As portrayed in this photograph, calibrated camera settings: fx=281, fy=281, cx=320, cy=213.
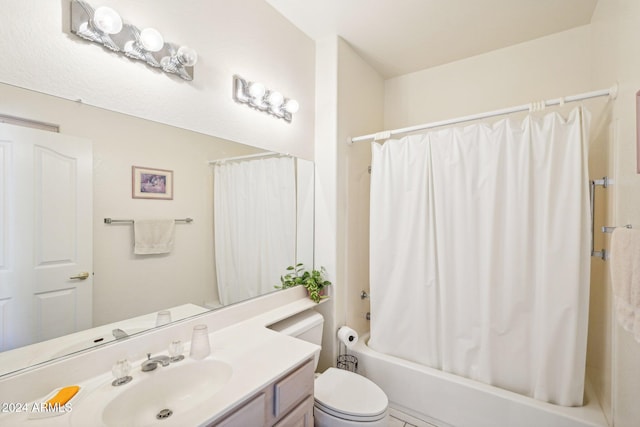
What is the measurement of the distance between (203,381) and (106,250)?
65 cm

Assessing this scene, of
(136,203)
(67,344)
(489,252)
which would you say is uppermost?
(136,203)

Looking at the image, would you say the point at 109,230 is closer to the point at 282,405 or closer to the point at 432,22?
the point at 282,405

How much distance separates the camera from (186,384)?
1119 millimetres

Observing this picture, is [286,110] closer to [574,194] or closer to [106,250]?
[106,250]

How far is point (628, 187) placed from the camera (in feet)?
3.97

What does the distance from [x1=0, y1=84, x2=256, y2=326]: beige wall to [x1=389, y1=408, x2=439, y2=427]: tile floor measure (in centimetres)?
143

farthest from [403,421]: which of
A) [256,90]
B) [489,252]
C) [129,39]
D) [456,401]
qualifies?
[129,39]

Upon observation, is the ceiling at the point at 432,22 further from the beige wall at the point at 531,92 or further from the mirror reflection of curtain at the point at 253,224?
the mirror reflection of curtain at the point at 253,224

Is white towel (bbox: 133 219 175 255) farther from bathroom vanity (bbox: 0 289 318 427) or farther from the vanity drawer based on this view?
the vanity drawer

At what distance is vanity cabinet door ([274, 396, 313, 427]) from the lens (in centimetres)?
114

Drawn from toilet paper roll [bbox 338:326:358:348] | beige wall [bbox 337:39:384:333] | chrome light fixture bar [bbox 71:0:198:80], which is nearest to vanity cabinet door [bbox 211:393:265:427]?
toilet paper roll [bbox 338:326:358:348]

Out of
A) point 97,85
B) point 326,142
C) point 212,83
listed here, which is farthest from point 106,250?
point 326,142

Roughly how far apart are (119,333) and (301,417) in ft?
2.73

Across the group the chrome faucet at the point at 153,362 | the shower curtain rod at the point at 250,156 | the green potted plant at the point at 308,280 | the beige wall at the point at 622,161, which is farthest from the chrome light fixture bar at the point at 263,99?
the beige wall at the point at 622,161
